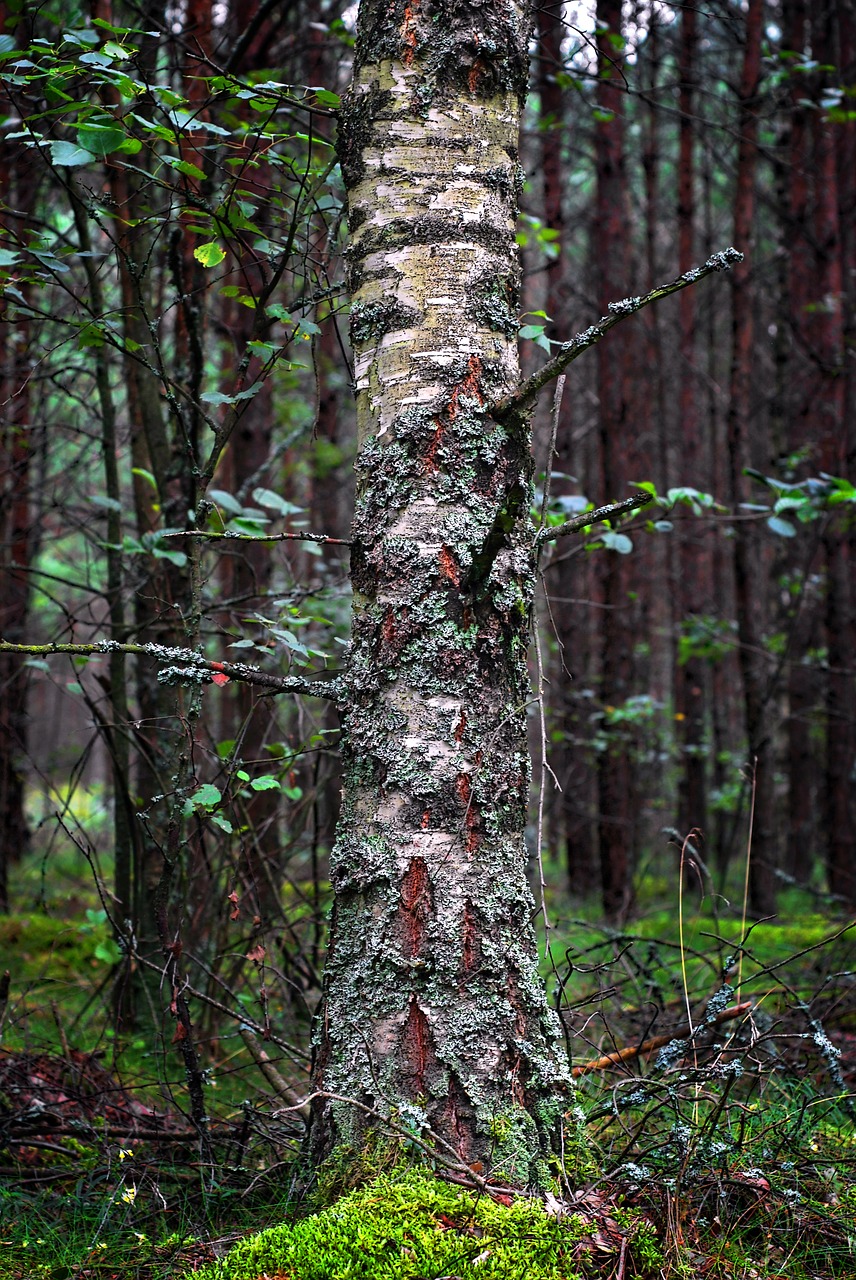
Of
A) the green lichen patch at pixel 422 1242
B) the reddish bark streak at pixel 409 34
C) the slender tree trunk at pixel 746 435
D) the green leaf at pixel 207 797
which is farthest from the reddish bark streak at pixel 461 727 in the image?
the slender tree trunk at pixel 746 435

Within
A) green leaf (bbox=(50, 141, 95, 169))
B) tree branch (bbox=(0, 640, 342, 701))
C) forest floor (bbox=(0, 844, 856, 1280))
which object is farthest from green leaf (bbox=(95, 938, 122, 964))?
green leaf (bbox=(50, 141, 95, 169))

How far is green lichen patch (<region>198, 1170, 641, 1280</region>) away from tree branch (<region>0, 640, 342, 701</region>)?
1020 millimetres

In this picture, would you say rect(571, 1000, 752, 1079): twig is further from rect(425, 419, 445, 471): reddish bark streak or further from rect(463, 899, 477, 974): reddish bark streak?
rect(425, 419, 445, 471): reddish bark streak

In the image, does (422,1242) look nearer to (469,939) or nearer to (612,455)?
(469,939)

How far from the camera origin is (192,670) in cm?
218

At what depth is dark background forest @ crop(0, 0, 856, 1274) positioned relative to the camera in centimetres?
253

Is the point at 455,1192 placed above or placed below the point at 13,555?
below

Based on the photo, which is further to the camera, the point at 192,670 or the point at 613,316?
the point at 192,670

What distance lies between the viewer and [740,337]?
23.2 ft

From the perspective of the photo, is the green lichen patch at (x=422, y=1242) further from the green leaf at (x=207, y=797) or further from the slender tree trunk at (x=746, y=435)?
the slender tree trunk at (x=746, y=435)

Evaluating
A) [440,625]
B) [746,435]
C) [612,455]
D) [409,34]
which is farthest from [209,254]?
[612,455]

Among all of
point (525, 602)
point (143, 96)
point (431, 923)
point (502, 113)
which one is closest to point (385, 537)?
point (525, 602)

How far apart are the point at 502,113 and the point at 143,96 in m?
0.93

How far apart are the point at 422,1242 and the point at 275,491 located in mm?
7874
